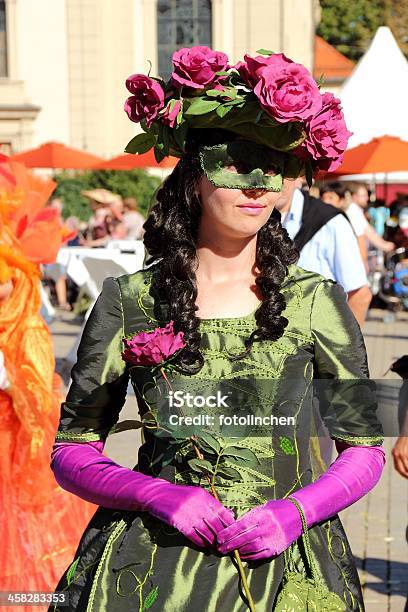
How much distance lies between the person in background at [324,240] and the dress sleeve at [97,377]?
2.70m

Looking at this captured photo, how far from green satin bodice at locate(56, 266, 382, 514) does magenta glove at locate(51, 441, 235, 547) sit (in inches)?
2.2

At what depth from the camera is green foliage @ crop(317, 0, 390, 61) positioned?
4103 centimetres

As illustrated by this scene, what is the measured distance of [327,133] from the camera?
8.93 feet

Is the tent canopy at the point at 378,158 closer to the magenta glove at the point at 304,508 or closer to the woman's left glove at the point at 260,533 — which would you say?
the magenta glove at the point at 304,508

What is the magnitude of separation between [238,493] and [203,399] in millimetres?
205

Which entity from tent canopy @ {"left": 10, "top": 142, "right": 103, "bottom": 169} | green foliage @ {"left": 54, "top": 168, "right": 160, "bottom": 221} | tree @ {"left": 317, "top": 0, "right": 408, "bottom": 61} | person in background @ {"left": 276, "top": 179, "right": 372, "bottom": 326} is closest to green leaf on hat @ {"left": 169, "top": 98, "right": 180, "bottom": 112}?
person in background @ {"left": 276, "top": 179, "right": 372, "bottom": 326}

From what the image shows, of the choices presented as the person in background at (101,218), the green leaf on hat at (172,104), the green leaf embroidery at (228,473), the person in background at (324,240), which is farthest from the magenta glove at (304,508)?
the person in background at (101,218)

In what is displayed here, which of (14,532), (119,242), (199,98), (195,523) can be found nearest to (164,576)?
(195,523)

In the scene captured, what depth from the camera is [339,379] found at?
2699 mm

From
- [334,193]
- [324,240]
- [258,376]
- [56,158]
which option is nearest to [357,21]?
[56,158]

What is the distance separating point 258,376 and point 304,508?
0.98ft

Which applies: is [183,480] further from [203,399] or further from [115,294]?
[115,294]

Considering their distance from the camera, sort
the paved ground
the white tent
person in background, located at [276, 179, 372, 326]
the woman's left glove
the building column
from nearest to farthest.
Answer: the woman's left glove → the paved ground → person in background, located at [276, 179, 372, 326] → the white tent → the building column

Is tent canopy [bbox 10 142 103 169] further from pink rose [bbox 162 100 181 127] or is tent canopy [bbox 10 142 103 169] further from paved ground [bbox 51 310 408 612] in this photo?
pink rose [bbox 162 100 181 127]
